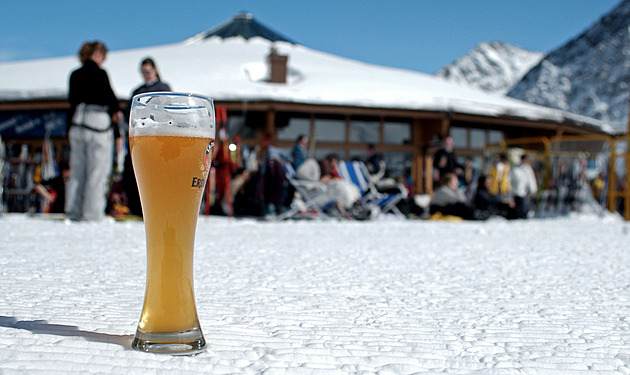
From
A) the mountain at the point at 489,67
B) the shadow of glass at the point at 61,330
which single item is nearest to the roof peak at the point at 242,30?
the shadow of glass at the point at 61,330

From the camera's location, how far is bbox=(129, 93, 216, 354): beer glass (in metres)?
1.31

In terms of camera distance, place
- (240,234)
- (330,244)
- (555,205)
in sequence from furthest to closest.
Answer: (555,205), (240,234), (330,244)

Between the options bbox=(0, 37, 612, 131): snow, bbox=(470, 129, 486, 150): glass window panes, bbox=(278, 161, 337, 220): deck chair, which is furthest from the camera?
bbox=(470, 129, 486, 150): glass window panes

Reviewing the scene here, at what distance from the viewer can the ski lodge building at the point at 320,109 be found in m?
12.2

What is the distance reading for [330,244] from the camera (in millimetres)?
4441

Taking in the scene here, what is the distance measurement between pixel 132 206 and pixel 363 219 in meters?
3.52

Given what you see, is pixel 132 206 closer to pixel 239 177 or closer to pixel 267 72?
pixel 239 177

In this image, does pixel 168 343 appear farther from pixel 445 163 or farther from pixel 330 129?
pixel 330 129

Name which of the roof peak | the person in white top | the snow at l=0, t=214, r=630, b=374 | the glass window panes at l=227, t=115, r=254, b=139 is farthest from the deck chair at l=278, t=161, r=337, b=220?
the roof peak

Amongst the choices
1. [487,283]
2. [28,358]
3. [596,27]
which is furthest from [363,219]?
[596,27]

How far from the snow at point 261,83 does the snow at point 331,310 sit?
27.9 feet

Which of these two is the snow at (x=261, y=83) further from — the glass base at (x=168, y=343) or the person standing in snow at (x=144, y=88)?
the glass base at (x=168, y=343)

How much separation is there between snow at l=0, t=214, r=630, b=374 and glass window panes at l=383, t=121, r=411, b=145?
9.97 m

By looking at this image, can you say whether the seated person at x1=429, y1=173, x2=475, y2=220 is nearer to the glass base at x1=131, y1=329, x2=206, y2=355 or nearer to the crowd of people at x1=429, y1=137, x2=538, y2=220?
the crowd of people at x1=429, y1=137, x2=538, y2=220
